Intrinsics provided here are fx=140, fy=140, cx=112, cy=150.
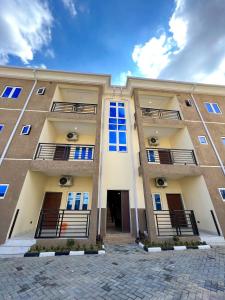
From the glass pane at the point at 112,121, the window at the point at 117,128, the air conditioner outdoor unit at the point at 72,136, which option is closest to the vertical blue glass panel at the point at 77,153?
the air conditioner outdoor unit at the point at 72,136

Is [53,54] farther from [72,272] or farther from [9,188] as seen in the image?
[72,272]

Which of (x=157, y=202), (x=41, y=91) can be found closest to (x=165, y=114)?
(x=157, y=202)

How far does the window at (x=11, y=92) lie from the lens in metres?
9.40

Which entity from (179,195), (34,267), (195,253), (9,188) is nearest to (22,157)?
(9,188)

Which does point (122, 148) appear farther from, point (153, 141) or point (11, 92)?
point (11, 92)

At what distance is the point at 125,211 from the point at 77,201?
3.07 meters

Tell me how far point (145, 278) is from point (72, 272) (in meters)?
2.02

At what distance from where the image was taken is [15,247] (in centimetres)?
542

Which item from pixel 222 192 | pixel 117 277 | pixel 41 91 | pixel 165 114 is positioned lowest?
pixel 117 277

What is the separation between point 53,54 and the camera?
35.6ft

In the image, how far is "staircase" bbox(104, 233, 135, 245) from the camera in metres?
6.95

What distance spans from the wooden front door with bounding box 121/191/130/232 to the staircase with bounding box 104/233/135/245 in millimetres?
511

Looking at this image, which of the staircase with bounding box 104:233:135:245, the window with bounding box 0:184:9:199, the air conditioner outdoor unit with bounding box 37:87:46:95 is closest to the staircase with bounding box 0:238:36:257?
the window with bounding box 0:184:9:199

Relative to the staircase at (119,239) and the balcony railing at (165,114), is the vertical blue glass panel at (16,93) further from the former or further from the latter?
the staircase at (119,239)
